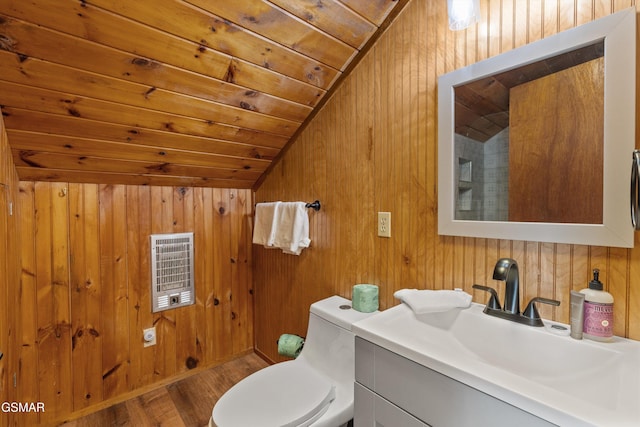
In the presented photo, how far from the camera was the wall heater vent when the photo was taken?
6.54ft

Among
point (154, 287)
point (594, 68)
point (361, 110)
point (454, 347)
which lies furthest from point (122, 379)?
point (594, 68)

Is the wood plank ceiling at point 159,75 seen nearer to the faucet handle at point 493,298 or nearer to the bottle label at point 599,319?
the faucet handle at point 493,298

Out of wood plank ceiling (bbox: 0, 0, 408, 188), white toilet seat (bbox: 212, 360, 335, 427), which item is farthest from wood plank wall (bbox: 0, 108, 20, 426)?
white toilet seat (bbox: 212, 360, 335, 427)

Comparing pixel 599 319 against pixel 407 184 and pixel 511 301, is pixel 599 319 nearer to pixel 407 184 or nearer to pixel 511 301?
pixel 511 301

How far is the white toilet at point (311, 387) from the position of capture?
1.10 metres

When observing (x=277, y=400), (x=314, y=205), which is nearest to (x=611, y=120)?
(x=314, y=205)

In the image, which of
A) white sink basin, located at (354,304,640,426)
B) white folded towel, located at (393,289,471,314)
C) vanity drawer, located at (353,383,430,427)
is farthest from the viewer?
white folded towel, located at (393,289,471,314)

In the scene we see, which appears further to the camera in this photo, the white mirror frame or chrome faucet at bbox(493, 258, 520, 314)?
chrome faucet at bbox(493, 258, 520, 314)

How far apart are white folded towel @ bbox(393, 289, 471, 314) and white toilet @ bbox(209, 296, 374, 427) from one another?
1.17 feet

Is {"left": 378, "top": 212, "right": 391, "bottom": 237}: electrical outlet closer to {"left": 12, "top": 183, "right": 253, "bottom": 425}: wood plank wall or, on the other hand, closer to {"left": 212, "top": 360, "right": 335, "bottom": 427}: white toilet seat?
{"left": 212, "top": 360, "right": 335, "bottom": 427}: white toilet seat

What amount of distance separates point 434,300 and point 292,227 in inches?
38.4

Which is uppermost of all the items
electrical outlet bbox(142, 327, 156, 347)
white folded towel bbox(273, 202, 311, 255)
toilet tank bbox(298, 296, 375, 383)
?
white folded towel bbox(273, 202, 311, 255)

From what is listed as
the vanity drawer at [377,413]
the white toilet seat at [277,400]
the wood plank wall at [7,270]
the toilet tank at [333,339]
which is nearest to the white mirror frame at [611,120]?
the vanity drawer at [377,413]

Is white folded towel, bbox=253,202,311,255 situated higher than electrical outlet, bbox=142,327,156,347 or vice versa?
white folded towel, bbox=253,202,311,255
